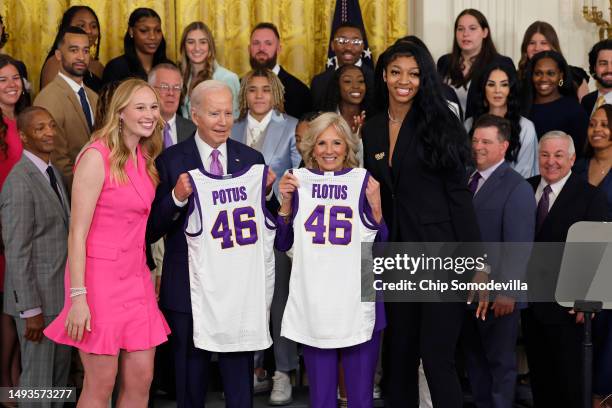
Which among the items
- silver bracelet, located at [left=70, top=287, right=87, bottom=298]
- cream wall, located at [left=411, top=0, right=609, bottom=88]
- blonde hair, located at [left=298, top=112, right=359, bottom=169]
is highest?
cream wall, located at [left=411, top=0, right=609, bottom=88]

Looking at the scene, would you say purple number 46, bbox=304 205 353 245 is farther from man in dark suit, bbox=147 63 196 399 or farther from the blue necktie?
the blue necktie

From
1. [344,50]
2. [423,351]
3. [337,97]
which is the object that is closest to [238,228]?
[423,351]

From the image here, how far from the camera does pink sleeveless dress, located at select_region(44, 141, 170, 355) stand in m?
4.04

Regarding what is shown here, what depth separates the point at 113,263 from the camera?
160 inches

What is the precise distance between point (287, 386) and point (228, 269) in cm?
146

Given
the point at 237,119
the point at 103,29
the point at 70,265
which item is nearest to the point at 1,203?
the point at 70,265

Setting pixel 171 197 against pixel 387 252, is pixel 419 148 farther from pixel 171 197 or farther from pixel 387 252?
pixel 171 197

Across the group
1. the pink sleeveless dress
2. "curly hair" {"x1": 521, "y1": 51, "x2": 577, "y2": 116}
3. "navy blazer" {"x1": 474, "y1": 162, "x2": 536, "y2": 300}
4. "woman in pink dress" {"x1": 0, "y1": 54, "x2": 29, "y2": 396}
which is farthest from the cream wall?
the pink sleeveless dress

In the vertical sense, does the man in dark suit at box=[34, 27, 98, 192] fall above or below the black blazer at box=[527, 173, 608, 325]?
above

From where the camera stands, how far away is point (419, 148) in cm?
441

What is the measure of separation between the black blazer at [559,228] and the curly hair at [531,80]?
1088 millimetres

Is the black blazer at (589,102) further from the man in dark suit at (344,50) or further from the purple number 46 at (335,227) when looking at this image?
the purple number 46 at (335,227)

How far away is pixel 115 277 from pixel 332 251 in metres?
1.02

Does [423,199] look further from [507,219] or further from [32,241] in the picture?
[32,241]
